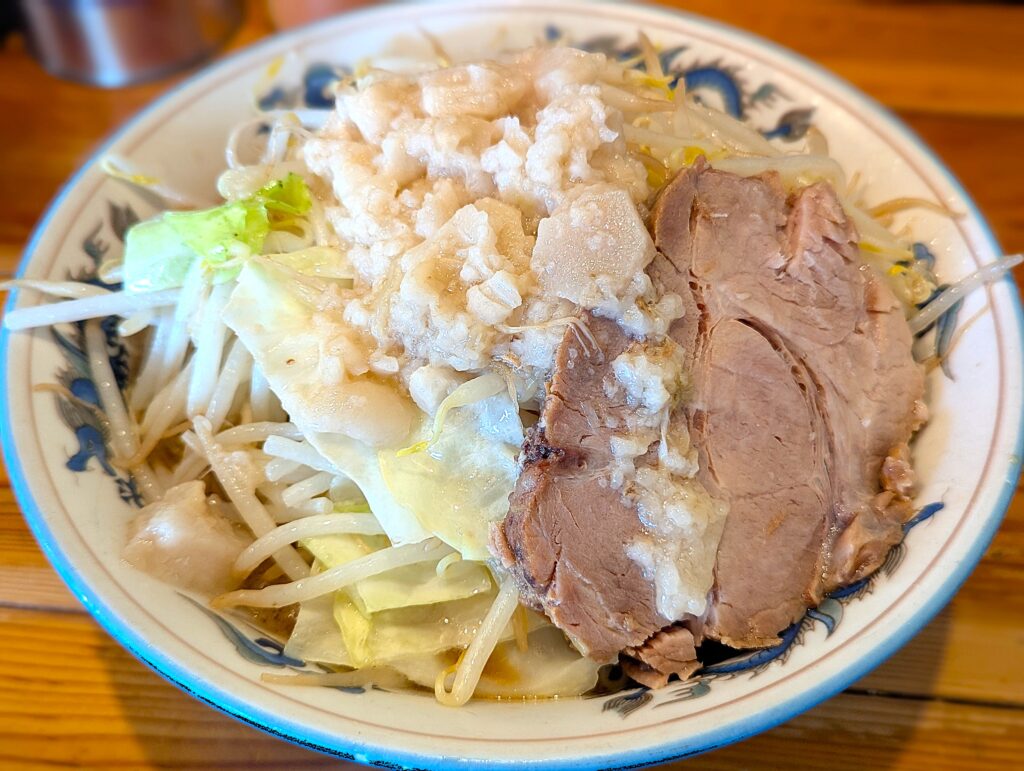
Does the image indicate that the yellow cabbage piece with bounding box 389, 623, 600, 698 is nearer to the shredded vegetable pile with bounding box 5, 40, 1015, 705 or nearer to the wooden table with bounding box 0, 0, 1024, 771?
the shredded vegetable pile with bounding box 5, 40, 1015, 705

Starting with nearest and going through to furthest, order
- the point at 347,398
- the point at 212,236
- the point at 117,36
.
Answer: the point at 347,398
the point at 212,236
the point at 117,36

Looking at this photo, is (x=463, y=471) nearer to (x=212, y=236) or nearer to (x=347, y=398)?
(x=347, y=398)

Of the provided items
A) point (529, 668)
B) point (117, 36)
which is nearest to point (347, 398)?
point (529, 668)

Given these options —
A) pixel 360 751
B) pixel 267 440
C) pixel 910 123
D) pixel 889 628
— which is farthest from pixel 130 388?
pixel 910 123

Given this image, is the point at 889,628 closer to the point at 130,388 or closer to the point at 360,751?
the point at 360,751

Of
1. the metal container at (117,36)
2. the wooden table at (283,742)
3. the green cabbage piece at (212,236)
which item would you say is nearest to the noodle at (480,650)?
the wooden table at (283,742)

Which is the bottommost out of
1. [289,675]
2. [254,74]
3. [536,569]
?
[289,675]

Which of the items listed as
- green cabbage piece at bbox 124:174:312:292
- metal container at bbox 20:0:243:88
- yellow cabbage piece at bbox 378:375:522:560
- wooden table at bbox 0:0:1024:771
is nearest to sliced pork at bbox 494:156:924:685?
yellow cabbage piece at bbox 378:375:522:560
